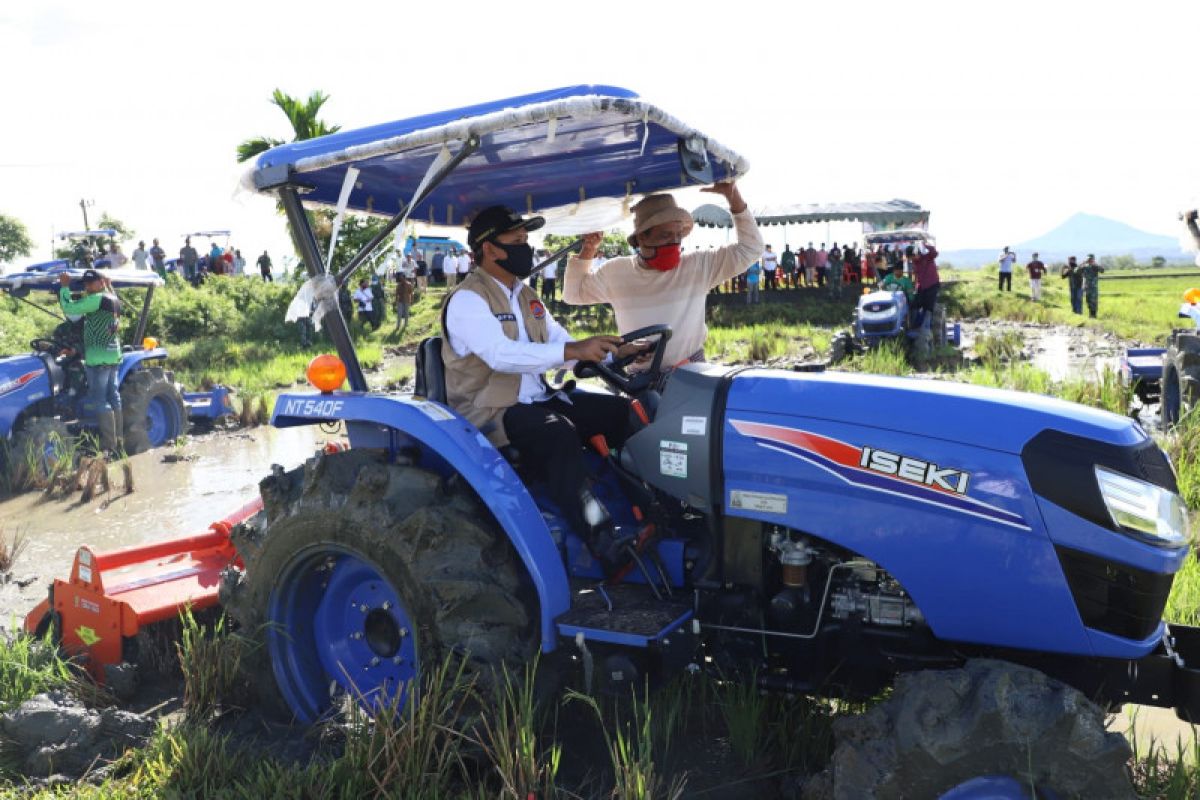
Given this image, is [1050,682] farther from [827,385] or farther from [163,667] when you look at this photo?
[163,667]

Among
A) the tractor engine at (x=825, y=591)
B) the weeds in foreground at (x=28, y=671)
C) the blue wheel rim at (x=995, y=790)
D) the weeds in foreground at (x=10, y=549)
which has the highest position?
the tractor engine at (x=825, y=591)

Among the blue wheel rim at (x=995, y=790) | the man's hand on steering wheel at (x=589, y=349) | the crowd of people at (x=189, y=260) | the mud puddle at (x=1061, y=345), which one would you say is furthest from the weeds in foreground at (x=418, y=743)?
the crowd of people at (x=189, y=260)

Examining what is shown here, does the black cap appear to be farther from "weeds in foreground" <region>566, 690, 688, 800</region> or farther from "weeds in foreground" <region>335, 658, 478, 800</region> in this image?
"weeds in foreground" <region>566, 690, 688, 800</region>

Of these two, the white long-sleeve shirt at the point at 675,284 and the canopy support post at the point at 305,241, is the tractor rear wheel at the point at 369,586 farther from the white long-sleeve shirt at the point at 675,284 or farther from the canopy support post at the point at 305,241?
the white long-sleeve shirt at the point at 675,284

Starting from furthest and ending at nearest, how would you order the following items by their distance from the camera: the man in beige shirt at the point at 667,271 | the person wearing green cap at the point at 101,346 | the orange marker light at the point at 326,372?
the person wearing green cap at the point at 101,346, the man in beige shirt at the point at 667,271, the orange marker light at the point at 326,372

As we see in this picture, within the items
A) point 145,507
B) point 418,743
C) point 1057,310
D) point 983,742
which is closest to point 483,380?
point 418,743

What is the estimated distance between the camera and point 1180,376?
7871 mm

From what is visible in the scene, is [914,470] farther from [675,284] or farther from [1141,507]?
[675,284]

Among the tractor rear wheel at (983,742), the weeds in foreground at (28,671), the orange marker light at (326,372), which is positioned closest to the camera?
the tractor rear wheel at (983,742)

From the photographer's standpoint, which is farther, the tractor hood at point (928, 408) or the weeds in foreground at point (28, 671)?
the weeds in foreground at point (28, 671)

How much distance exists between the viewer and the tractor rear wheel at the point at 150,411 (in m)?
9.95

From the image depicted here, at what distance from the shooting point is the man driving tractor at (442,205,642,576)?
337 cm

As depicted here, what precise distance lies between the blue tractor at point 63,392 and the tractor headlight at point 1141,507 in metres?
8.75

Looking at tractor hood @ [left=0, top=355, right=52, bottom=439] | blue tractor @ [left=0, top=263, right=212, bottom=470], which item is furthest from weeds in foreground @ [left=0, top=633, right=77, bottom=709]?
tractor hood @ [left=0, top=355, right=52, bottom=439]
